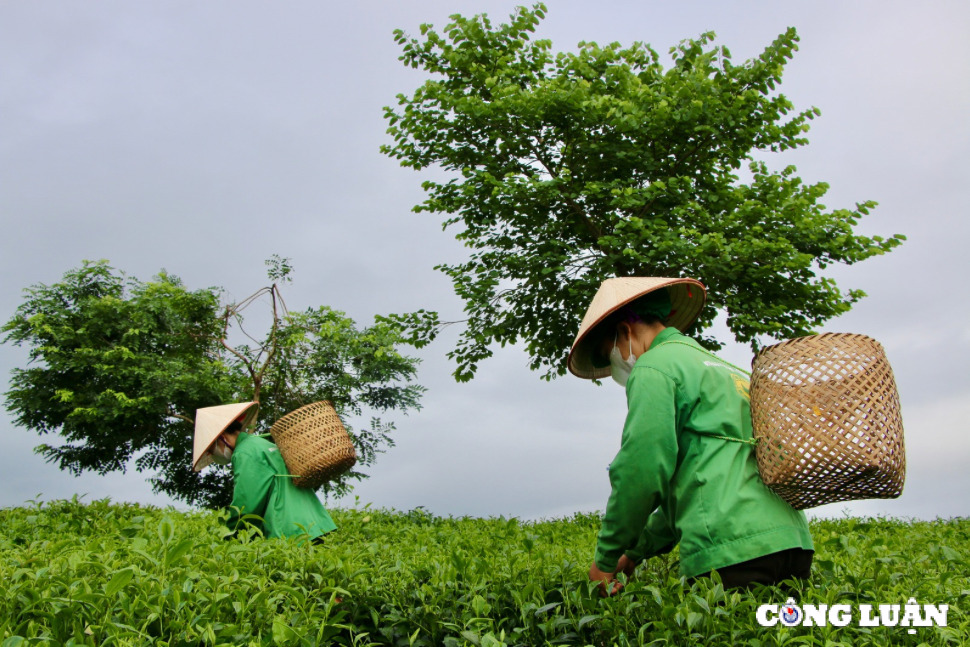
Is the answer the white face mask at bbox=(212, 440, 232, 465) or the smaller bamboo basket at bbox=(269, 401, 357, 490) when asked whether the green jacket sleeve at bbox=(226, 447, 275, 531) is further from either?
the white face mask at bbox=(212, 440, 232, 465)

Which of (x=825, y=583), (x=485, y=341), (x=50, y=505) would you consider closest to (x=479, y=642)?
(x=825, y=583)

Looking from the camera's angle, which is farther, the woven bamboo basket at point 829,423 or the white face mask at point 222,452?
the white face mask at point 222,452

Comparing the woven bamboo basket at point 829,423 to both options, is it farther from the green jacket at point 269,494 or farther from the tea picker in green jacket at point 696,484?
the green jacket at point 269,494

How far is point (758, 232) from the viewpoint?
10.5m

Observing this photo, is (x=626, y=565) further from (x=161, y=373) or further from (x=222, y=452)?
(x=161, y=373)

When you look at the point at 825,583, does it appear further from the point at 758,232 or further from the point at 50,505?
the point at 758,232

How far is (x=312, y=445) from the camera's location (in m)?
6.16

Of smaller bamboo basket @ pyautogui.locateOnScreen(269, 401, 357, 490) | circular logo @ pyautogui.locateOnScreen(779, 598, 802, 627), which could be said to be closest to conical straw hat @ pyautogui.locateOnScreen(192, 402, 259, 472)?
smaller bamboo basket @ pyautogui.locateOnScreen(269, 401, 357, 490)

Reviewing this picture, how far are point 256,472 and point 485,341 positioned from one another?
5.81m

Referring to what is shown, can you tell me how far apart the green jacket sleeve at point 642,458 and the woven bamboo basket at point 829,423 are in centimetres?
36

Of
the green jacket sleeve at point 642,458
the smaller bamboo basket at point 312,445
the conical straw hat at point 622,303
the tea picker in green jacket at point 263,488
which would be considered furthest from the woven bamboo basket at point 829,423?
the smaller bamboo basket at point 312,445

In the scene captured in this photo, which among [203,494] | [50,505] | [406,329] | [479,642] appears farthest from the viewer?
[203,494]

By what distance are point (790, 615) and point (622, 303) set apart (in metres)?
1.43

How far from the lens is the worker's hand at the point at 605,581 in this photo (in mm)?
2975
